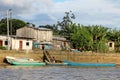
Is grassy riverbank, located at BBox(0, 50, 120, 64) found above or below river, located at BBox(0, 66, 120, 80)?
above

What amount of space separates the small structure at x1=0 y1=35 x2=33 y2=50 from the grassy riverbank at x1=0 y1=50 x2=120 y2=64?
33.8 feet

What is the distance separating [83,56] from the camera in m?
68.0

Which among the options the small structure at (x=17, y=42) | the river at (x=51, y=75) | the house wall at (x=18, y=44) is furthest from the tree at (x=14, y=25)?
the river at (x=51, y=75)

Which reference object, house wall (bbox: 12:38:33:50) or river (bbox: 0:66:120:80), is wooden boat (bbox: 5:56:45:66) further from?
house wall (bbox: 12:38:33:50)

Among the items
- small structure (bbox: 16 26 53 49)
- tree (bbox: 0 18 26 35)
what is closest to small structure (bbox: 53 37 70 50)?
small structure (bbox: 16 26 53 49)

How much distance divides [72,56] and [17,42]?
42.6 ft

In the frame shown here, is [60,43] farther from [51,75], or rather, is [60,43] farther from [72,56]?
[51,75]

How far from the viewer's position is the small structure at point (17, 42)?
74000mm

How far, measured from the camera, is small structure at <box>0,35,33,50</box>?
243 ft

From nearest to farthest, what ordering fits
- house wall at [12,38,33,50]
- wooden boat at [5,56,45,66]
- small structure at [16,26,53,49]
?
wooden boat at [5,56,45,66] → house wall at [12,38,33,50] → small structure at [16,26,53,49]

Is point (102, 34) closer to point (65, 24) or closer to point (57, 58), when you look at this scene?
point (57, 58)

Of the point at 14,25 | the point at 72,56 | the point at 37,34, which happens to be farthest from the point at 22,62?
the point at 14,25

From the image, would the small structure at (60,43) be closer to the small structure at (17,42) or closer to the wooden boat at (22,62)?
the small structure at (17,42)

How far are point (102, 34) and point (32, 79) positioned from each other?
44.7 meters
